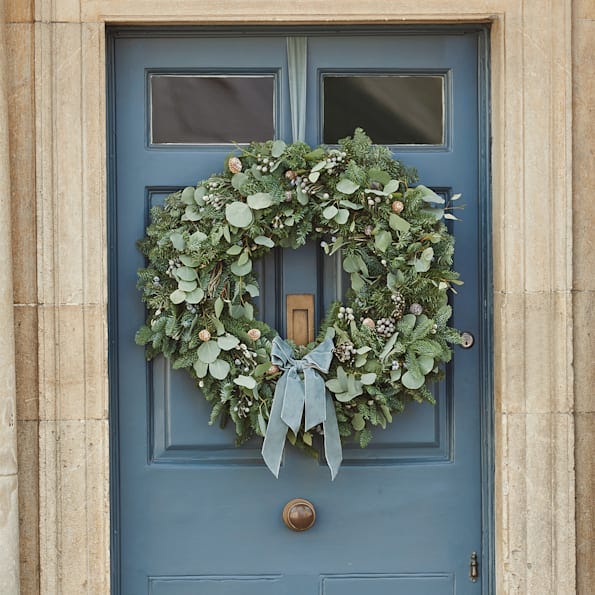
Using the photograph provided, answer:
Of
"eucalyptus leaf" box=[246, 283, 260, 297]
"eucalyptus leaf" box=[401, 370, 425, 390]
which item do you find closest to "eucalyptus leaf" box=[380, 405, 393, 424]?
"eucalyptus leaf" box=[401, 370, 425, 390]

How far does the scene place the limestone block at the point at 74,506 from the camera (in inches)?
117

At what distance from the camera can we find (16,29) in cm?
→ 295

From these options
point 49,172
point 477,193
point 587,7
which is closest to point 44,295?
point 49,172

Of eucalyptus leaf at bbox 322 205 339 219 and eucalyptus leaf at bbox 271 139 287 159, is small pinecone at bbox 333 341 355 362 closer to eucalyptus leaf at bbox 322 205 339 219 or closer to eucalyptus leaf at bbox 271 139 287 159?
eucalyptus leaf at bbox 322 205 339 219

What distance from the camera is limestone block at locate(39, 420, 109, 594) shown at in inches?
117

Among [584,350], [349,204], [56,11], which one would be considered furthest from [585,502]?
[56,11]

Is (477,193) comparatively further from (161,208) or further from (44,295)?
(44,295)

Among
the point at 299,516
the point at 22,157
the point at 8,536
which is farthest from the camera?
the point at 299,516

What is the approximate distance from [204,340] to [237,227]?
37cm

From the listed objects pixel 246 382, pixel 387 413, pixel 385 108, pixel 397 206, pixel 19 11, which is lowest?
pixel 387 413

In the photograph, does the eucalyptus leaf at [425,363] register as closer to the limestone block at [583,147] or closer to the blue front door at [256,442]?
the blue front door at [256,442]

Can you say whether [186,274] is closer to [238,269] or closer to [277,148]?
[238,269]

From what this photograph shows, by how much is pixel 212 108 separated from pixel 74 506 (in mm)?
1378

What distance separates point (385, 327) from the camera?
A: 9.61 feet
